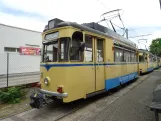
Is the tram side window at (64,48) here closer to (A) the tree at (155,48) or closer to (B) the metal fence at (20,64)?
(B) the metal fence at (20,64)

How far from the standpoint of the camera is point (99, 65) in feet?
22.8

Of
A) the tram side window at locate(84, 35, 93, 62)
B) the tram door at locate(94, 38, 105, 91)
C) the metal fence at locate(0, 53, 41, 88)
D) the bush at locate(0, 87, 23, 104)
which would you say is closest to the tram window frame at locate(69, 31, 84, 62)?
the tram side window at locate(84, 35, 93, 62)

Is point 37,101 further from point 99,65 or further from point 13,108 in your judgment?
point 99,65

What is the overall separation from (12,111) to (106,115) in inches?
129

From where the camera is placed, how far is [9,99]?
23.1 feet

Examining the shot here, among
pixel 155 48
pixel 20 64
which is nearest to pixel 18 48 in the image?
pixel 20 64

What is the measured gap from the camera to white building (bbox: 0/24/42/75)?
14641mm

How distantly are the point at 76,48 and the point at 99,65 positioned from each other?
1.56m

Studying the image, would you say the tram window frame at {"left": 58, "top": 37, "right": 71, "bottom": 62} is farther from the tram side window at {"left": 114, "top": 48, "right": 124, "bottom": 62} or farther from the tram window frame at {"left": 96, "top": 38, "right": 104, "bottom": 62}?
the tram side window at {"left": 114, "top": 48, "right": 124, "bottom": 62}

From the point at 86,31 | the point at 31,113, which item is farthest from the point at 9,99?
the point at 86,31

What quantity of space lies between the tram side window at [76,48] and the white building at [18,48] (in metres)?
10.00

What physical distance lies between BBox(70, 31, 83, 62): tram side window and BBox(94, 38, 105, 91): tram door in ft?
3.40

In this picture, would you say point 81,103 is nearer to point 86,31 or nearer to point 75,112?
point 75,112

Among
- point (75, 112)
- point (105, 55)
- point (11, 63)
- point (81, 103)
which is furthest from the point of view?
point (11, 63)
